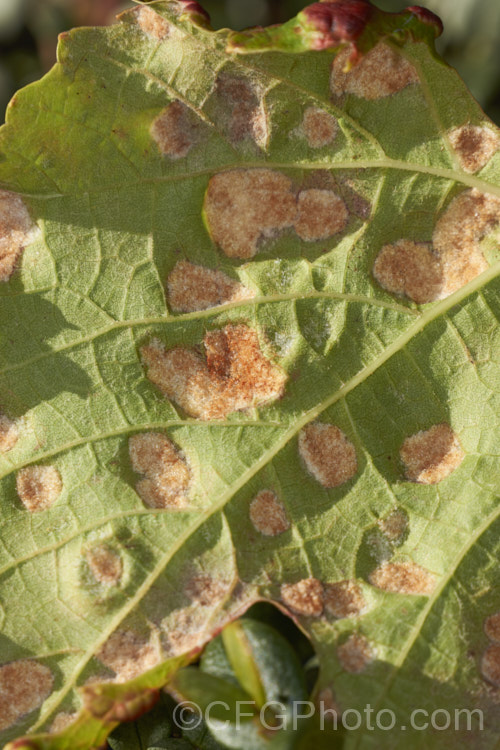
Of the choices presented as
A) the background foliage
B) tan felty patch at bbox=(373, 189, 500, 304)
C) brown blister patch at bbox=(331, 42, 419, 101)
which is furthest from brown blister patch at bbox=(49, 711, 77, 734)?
the background foliage

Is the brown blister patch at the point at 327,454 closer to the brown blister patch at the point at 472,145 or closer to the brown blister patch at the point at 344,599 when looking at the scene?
the brown blister patch at the point at 344,599

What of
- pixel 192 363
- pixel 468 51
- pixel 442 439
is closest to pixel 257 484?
pixel 192 363

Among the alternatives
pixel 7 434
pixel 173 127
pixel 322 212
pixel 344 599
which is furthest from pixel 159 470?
pixel 173 127

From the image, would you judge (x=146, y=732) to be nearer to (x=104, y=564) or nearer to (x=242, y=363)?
(x=104, y=564)

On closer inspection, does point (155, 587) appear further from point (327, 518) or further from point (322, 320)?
point (322, 320)

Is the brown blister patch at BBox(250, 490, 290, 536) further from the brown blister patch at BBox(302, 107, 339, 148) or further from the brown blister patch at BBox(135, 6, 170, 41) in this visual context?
the brown blister patch at BBox(135, 6, 170, 41)

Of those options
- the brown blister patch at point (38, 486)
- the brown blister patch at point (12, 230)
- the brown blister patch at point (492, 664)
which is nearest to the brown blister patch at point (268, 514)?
the brown blister patch at point (38, 486)
